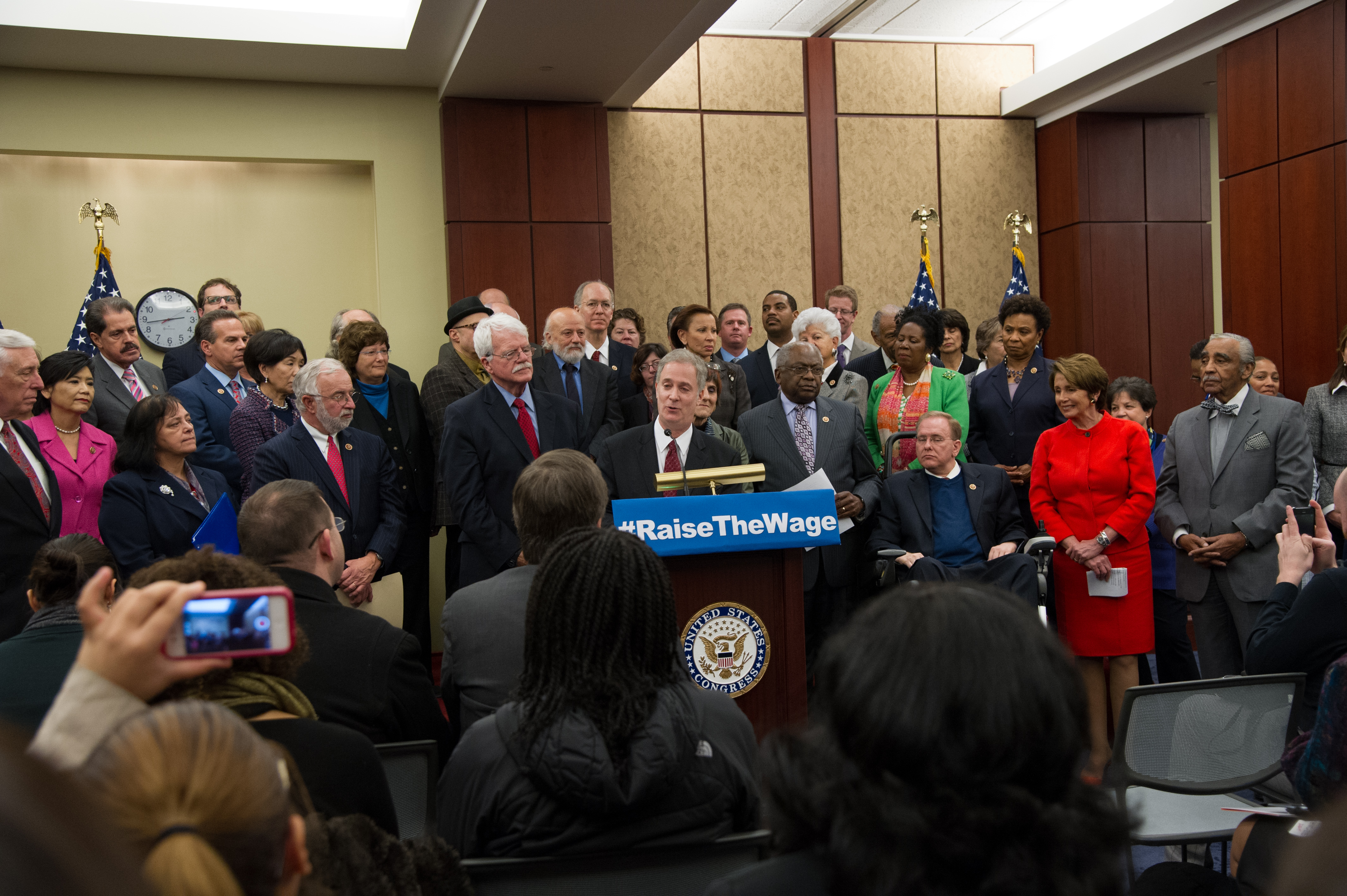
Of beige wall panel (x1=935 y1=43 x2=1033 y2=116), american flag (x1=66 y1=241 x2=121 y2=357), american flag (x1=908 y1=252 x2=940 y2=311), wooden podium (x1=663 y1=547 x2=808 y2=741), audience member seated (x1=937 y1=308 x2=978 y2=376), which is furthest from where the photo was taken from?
beige wall panel (x1=935 y1=43 x2=1033 y2=116)

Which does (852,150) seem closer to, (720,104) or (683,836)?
(720,104)

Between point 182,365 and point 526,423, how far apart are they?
2610 mm

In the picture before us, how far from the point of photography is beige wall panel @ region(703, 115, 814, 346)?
854cm

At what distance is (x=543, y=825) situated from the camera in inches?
64.1

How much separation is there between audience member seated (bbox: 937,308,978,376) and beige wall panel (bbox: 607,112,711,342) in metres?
2.59

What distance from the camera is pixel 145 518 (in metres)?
3.69

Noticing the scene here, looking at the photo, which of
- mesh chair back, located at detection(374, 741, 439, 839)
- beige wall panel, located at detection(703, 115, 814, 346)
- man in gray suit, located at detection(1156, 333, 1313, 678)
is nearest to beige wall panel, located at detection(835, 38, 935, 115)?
beige wall panel, located at detection(703, 115, 814, 346)

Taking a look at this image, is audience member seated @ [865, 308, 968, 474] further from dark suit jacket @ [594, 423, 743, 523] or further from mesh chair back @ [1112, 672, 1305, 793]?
mesh chair back @ [1112, 672, 1305, 793]

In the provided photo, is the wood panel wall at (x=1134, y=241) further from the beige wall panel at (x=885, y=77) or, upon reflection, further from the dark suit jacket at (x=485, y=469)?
the dark suit jacket at (x=485, y=469)

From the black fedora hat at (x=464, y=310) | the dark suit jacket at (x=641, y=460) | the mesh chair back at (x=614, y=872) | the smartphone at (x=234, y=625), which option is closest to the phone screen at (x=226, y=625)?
the smartphone at (x=234, y=625)

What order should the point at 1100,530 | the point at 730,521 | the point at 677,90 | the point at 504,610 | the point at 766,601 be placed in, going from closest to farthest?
the point at 504,610 → the point at 730,521 → the point at 766,601 → the point at 1100,530 → the point at 677,90

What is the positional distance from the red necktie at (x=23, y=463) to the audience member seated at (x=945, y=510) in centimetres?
326

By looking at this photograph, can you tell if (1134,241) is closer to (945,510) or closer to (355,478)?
(945,510)

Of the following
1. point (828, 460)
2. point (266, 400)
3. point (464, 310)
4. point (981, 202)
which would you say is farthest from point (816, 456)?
point (981, 202)
